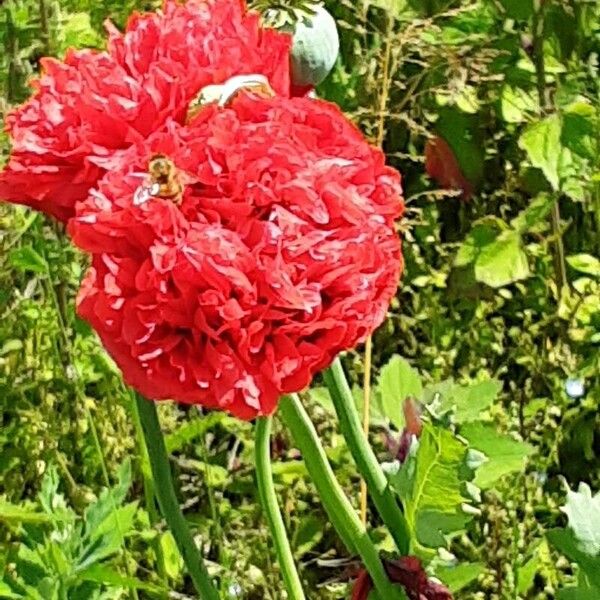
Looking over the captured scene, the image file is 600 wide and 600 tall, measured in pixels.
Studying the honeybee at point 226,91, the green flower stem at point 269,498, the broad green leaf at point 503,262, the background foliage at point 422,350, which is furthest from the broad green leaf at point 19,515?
the broad green leaf at point 503,262

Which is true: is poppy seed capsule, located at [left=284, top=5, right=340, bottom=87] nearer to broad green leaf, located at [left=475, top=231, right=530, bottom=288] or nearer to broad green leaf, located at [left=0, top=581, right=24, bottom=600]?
broad green leaf, located at [left=0, top=581, right=24, bottom=600]

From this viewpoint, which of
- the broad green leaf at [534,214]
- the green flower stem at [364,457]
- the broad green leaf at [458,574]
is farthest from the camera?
the broad green leaf at [534,214]

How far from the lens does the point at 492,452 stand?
4.75ft

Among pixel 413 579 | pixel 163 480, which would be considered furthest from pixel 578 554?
pixel 163 480

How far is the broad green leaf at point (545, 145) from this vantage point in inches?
90.1

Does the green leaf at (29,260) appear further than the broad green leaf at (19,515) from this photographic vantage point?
Yes

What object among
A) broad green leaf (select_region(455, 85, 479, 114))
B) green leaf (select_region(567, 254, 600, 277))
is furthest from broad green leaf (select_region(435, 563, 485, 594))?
broad green leaf (select_region(455, 85, 479, 114))

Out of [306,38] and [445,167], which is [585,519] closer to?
[306,38]

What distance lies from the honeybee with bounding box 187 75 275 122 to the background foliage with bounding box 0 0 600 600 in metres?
0.50

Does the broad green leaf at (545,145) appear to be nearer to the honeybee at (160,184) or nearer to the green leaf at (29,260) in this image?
the green leaf at (29,260)

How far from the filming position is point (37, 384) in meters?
2.14

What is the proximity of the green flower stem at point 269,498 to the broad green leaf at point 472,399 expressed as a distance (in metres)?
0.27

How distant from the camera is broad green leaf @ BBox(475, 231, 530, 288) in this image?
233cm

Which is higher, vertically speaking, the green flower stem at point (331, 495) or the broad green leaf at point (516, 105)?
the green flower stem at point (331, 495)
